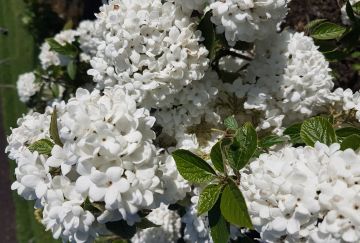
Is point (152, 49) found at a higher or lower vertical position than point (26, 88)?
higher

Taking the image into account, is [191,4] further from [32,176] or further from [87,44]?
[87,44]

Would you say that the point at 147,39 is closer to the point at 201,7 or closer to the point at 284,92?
the point at 201,7

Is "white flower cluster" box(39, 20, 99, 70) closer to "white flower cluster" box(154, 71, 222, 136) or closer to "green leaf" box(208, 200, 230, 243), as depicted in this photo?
"white flower cluster" box(154, 71, 222, 136)

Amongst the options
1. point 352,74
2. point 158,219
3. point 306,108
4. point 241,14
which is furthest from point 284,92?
point 352,74

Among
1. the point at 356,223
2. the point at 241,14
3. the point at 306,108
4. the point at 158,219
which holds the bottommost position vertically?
the point at 158,219

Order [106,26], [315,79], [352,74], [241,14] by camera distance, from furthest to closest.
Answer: [352,74]
[315,79]
[106,26]
[241,14]

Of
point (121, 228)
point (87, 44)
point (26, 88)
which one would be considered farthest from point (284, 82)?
point (26, 88)

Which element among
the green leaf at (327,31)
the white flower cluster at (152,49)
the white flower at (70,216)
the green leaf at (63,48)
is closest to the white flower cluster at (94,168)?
the white flower at (70,216)
